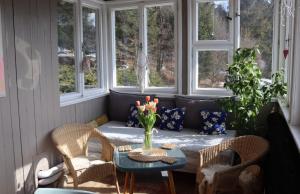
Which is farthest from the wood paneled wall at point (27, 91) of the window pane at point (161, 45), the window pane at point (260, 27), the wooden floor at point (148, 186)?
the window pane at point (260, 27)

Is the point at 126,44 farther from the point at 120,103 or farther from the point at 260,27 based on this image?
the point at 260,27

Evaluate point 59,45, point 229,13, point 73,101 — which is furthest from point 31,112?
point 229,13

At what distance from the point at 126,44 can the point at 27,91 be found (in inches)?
78.1

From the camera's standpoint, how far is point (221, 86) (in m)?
4.26

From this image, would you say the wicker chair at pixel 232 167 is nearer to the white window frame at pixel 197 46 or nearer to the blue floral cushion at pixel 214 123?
the blue floral cushion at pixel 214 123

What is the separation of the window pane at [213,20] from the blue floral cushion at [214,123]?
3.61 ft

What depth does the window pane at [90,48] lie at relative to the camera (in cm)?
442

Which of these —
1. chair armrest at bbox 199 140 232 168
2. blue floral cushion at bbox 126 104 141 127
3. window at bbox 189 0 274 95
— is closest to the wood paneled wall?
blue floral cushion at bbox 126 104 141 127

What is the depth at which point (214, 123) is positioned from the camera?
383cm

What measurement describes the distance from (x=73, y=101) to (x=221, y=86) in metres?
2.08

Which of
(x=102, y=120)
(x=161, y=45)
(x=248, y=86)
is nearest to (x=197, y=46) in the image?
(x=161, y=45)

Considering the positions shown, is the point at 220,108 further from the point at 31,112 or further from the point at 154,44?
the point at 31,112

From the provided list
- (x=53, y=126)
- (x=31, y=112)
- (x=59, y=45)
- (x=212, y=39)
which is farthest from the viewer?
(x=212, y=39)

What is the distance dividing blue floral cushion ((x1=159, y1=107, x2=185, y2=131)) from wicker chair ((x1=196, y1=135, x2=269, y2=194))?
96cm
